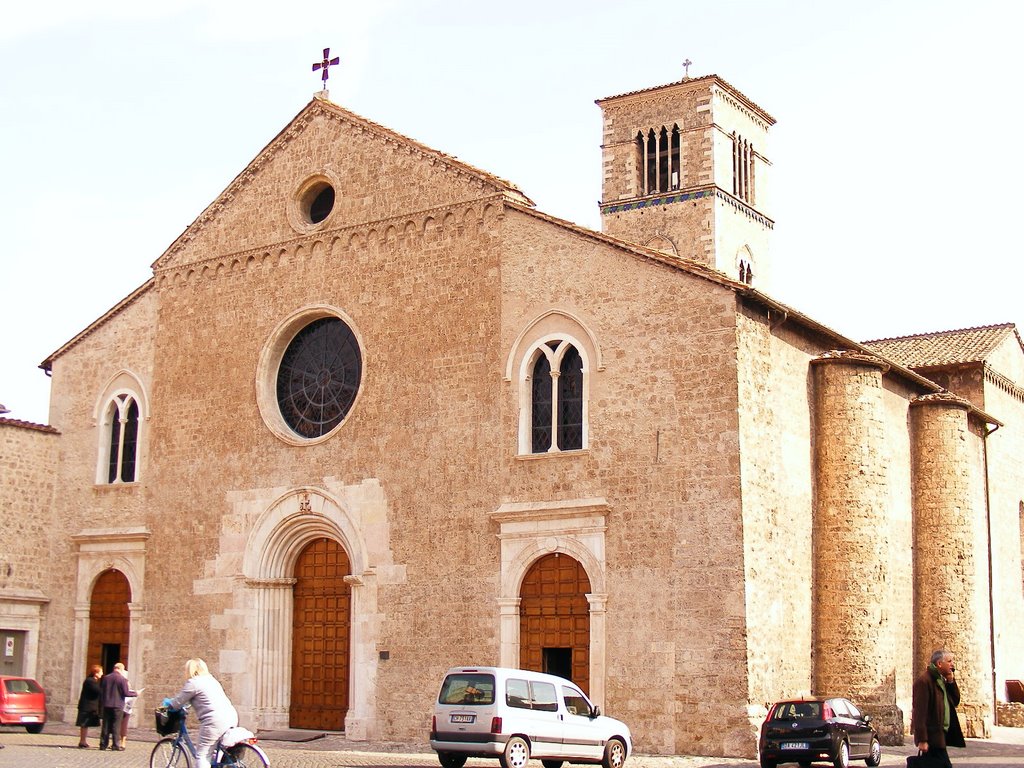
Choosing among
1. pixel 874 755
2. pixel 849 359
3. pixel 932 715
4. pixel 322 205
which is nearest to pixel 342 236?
pixel 322 205

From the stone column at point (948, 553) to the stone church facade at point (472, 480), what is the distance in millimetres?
66

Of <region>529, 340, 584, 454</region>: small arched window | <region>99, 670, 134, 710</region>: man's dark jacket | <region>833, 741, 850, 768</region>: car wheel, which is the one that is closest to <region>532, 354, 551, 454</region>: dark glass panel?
<region>529, 340, 584, 454</region>: small arched window

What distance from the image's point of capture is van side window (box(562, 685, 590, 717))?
1898cm

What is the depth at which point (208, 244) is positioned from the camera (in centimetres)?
2917

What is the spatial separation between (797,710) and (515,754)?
14.6 feet

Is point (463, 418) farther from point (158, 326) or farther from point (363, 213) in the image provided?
point (158, 326)

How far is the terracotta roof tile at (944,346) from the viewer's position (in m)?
33.3

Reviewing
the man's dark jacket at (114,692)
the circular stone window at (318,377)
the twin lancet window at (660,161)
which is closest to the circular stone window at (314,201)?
the circular stone window at (318,377)

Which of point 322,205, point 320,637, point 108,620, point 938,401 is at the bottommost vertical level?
point 320,637

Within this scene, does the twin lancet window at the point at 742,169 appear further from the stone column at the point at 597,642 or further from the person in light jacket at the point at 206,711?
the person in light jacket at the point at 206,711

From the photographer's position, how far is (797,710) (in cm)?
1948

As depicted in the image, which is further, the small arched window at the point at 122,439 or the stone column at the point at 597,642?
the small arched window at the point at 122,439

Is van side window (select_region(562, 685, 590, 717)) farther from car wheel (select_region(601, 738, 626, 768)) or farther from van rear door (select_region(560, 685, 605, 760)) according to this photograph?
car wheel (select_region(601, 738, 626, 768))

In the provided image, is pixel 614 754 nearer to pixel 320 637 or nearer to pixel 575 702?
pixel 575 702
